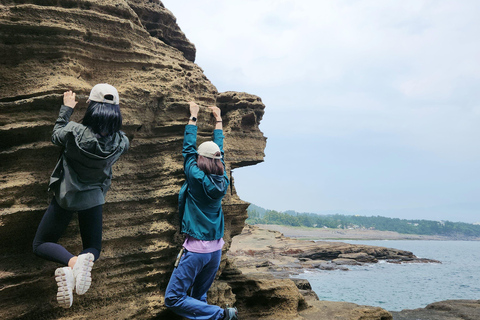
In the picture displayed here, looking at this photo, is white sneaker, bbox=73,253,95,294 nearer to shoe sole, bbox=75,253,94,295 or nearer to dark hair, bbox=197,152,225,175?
shoe sole, bbox=75,253,94,295

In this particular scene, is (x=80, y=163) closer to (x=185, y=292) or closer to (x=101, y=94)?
(x=101, y=94)

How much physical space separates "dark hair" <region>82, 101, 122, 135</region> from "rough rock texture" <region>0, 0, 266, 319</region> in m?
0.84

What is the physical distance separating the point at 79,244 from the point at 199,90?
11.7ft

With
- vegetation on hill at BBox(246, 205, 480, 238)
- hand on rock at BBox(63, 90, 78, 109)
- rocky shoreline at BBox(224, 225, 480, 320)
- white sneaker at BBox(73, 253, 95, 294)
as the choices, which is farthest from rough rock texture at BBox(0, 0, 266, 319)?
vegetation on hill at BBox(246, 205, 480, 238)

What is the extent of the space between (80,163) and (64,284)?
132 cm

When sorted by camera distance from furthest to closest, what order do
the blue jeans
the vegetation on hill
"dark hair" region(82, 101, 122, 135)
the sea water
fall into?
the vegetation on hill → the sea water → the blue jeans → "dark hair" region(82, 101, 122, 135)

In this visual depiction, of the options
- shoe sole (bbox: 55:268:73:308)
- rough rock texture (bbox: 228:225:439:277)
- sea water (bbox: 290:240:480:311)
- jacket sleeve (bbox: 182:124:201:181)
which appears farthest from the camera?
rough rock texture (bbox: 228:225:439:277)

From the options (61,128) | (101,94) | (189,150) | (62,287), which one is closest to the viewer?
(62,287)

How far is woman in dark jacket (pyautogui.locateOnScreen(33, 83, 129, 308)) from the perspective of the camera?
4.32m

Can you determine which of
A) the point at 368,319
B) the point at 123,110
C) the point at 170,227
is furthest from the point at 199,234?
→ the point at 368,319

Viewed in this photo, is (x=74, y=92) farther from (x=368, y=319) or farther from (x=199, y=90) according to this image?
(x=368, y=319)

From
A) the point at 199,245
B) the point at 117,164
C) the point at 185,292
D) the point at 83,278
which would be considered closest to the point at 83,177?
the point at 83,278

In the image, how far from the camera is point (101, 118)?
4445 mm

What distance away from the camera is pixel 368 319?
8.33 metres
